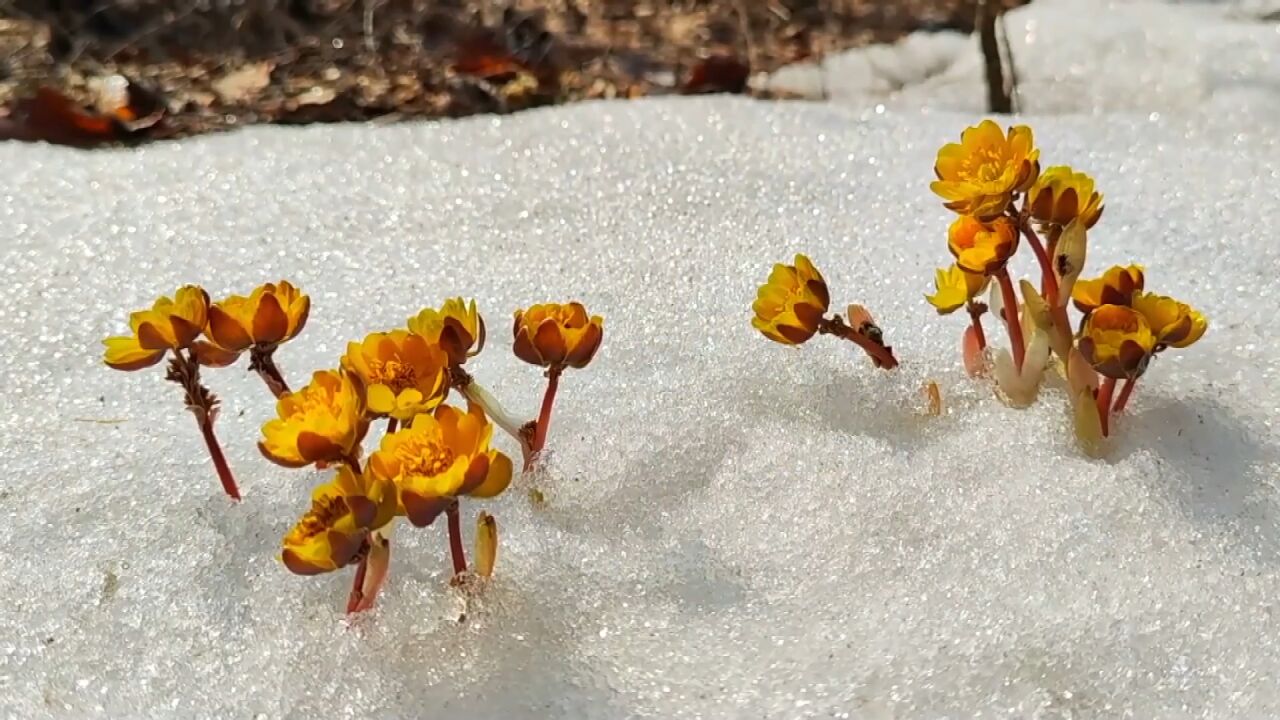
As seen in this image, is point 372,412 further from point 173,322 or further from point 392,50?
point 392,50

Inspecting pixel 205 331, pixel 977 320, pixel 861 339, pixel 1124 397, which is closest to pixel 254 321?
pixel 205 331

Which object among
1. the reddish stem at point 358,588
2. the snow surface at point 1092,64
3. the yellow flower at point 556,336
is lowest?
the snow surface at point 1092,64

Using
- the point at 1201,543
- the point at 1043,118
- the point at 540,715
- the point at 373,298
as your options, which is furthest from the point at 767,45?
the point at 540,715

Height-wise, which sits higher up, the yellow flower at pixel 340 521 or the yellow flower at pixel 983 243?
the yellow flower at pixel 983 243

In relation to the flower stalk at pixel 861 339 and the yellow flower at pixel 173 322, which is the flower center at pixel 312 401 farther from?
the flower stalk at pixel 861 339

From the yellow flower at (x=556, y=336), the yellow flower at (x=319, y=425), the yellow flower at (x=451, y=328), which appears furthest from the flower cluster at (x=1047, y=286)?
the yellow flower at (x=319, y=425)

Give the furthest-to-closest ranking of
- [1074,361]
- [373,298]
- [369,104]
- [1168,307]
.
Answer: [369,104]
[373,298]
[1074,361]
[1168,307]

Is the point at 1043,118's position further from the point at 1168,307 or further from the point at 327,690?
the point at 327,690
